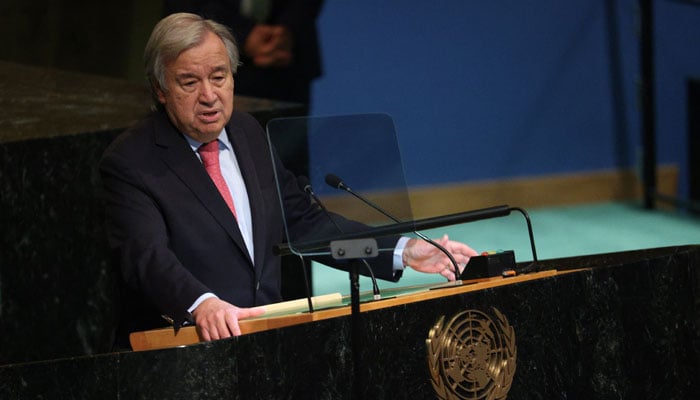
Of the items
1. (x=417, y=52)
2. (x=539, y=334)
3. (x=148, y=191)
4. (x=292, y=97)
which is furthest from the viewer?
(x=417, y=52)

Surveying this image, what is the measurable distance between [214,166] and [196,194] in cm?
12

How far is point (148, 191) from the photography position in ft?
8.64

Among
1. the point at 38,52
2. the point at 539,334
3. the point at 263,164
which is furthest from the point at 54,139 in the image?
the point at 539,334

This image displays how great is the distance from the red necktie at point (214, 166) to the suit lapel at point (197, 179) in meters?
0.05

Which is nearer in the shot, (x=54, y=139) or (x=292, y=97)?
(x=54, y=139)

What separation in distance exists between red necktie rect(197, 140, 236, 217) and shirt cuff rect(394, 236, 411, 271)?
1.23ft

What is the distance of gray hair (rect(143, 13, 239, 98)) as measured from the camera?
262 cm

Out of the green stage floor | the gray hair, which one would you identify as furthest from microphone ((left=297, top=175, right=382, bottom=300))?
the green stage floor

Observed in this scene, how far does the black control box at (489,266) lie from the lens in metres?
2.48

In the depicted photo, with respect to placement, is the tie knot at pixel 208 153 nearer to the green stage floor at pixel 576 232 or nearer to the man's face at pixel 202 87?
the man's face at pixel 202 87

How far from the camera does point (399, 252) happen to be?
2.72 m

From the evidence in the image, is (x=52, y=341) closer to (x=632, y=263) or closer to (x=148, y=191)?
(x=148, y=191)

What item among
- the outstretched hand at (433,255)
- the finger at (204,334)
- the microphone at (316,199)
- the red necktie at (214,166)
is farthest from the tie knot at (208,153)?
the finger at (204,334)

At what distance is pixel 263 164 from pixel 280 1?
202 cm
